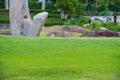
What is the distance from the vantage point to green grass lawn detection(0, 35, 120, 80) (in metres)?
6.92

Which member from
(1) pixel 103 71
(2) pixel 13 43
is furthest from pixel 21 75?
(2) pixel 13 43

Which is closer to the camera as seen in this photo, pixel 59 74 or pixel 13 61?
pixel 59 74

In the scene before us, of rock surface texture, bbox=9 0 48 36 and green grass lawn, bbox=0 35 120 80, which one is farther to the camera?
rock surface texture, bbox=9 0 48 36

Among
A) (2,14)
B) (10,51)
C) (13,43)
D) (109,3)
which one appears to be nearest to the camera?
(10,51)

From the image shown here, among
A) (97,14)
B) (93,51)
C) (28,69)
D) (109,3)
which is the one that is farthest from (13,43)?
(109,3)

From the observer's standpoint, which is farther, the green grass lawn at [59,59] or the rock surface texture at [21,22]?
the rock surface texture at [21,22]

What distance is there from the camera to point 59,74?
6988 millimetres

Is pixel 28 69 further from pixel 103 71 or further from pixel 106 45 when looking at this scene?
pixel 106 45

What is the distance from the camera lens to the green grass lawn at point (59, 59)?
22.7ft

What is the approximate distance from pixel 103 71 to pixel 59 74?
0.74 m

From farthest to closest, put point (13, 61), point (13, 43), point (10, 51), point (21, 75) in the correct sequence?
point (13, 43) < point (10, 51) < point (13, 61) < point (21, 75)

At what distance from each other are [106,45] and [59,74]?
127 inches

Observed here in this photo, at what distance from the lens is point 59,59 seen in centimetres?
806

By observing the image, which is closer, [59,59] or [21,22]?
[59,59]
